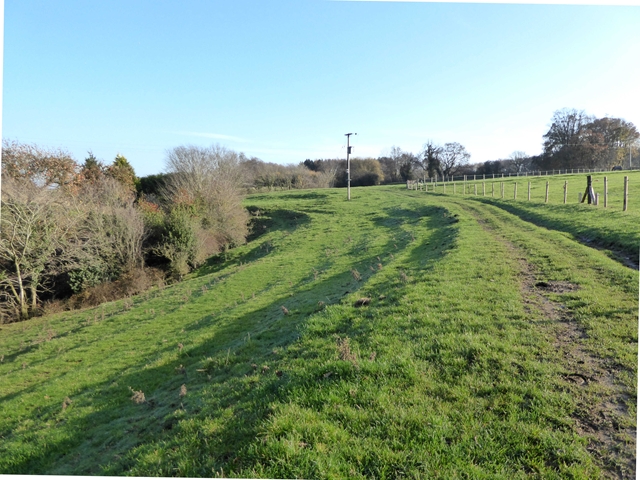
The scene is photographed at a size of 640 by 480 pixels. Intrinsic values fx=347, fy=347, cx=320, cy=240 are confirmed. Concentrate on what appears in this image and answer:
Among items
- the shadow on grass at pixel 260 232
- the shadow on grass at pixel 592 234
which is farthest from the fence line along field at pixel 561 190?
the shadow on grass at pixel 260 232

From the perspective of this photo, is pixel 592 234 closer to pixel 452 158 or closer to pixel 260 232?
pixel 260 232

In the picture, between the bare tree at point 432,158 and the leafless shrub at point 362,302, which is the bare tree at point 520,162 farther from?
the leafless shrub at point 362,302

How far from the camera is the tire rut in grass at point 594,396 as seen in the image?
12.3ft

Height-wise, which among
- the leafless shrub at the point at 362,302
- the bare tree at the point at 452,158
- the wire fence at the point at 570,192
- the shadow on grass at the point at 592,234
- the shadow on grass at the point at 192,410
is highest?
the bare tree at the point at 452,158

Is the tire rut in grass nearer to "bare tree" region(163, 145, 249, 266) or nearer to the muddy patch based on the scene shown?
the muddy patch

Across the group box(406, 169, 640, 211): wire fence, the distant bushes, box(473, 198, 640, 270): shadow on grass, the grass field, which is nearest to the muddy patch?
the grass field

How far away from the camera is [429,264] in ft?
39.0

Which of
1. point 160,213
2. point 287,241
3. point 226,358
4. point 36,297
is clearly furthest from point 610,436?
point 160,213

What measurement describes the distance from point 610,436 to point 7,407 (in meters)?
12.5

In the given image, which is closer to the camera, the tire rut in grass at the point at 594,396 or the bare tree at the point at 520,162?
the tire rut in grass at the point at 594,396

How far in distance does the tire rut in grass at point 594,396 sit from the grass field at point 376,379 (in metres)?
0.02

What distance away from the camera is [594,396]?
4555 millimetres

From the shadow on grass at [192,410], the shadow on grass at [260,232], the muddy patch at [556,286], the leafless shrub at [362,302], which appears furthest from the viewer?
the shadow on grass at [260,232]

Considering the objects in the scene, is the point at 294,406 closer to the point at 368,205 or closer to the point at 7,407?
the point at 7,407
